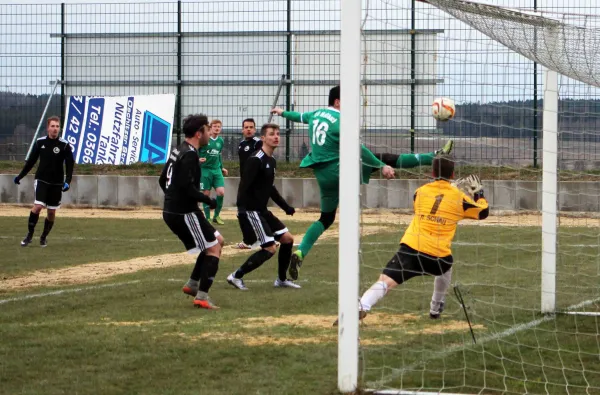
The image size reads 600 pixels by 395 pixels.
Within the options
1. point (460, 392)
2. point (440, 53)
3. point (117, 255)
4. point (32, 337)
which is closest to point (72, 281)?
point (117, 255)

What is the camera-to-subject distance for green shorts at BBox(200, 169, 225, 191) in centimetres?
1953

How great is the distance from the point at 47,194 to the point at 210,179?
3827 millimetres

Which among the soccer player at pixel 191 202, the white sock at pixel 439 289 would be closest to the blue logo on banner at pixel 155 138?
the soccer player at pixel 191 202

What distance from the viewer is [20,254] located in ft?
49.0

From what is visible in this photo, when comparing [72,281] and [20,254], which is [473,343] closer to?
[72,281]

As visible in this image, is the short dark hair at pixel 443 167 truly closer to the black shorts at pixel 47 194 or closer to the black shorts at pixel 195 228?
the black shorts at pixel 195 228

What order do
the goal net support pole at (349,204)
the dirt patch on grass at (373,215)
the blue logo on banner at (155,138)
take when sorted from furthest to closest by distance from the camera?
the blue logo on banner at (155,138)
the dirt patch on grass at (373,215)
the goal net support pole at (349,204)

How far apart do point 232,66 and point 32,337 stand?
16.7m

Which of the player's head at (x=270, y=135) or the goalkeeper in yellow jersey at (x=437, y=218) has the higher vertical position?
the player's head at (x=270, y=135)

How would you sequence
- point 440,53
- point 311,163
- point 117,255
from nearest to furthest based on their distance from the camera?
1. point 440,53
2. point 311,163
3. point 117,255

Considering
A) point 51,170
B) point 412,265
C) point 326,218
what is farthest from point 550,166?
point 51,170

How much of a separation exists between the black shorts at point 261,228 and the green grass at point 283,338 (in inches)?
19.5

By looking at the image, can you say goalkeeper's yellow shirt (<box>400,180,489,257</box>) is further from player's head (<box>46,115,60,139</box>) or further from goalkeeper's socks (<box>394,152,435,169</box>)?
player's head (<box>46,115,60,139</box>)

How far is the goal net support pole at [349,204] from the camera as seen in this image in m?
6.45
